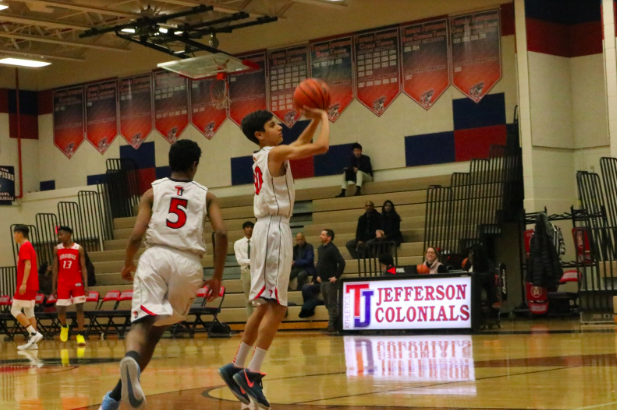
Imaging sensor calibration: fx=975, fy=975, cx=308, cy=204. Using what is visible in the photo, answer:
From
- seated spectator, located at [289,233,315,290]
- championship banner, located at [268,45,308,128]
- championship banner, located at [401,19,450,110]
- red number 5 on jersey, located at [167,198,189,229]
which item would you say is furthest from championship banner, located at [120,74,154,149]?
red number 5 on jersey, located at [167,198,189,229]

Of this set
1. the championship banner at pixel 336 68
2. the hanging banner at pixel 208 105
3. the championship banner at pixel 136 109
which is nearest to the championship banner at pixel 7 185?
the championship banner at pixel 136 109

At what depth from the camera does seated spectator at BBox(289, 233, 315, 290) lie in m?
16.1

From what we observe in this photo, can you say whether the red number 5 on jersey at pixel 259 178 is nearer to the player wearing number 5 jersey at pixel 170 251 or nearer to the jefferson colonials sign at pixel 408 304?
the player wearing number 5 jersey at pixel 170 251

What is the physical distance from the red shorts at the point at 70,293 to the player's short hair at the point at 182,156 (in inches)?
386

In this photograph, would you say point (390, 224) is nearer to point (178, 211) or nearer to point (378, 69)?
point (378, 69)

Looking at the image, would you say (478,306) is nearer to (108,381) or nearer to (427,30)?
(108,381)

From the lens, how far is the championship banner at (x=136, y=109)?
22.5 meters

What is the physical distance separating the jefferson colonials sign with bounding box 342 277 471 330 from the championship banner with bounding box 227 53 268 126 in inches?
315

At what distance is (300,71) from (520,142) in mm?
5369

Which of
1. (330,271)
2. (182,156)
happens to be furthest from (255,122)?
(330,271)

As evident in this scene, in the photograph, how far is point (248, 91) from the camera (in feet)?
68.5

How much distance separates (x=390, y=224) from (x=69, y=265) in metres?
5.41

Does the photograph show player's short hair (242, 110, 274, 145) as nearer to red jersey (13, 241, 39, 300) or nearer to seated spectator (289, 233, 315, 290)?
red jersey (13, 241, 39, 300)

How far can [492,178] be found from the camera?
16.5 m
